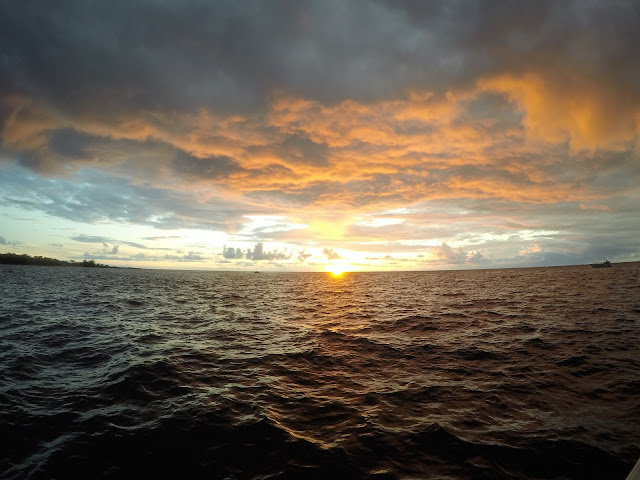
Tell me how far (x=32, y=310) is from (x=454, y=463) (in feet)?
125

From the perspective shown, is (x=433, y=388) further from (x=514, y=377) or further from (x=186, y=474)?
(x=186, y=474)

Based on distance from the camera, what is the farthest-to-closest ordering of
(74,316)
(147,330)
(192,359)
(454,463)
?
(74,316), (147,330), (192,359), (454,463)

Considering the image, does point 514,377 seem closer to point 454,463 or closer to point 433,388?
point 433,388

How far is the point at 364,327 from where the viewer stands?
24438 mm

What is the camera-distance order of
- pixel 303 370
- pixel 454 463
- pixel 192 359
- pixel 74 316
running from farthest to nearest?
pixel 74 316, pixel 192 359, pixel 303 370, pixel 454 463

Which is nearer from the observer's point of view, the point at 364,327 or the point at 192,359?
the point at 192,359

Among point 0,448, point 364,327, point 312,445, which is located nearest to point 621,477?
point 312,445

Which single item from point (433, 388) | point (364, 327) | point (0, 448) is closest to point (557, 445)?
point (433, 388)

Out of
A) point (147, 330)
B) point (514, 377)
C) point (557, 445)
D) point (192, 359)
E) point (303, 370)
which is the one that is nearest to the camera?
point (557, 445)

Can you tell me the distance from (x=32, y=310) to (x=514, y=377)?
39.8m

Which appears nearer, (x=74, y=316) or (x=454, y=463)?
(x=454, y=463)

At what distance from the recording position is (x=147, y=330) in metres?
21.4

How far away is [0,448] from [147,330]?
14445 mm

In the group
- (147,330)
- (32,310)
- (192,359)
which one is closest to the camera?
(192,359)
